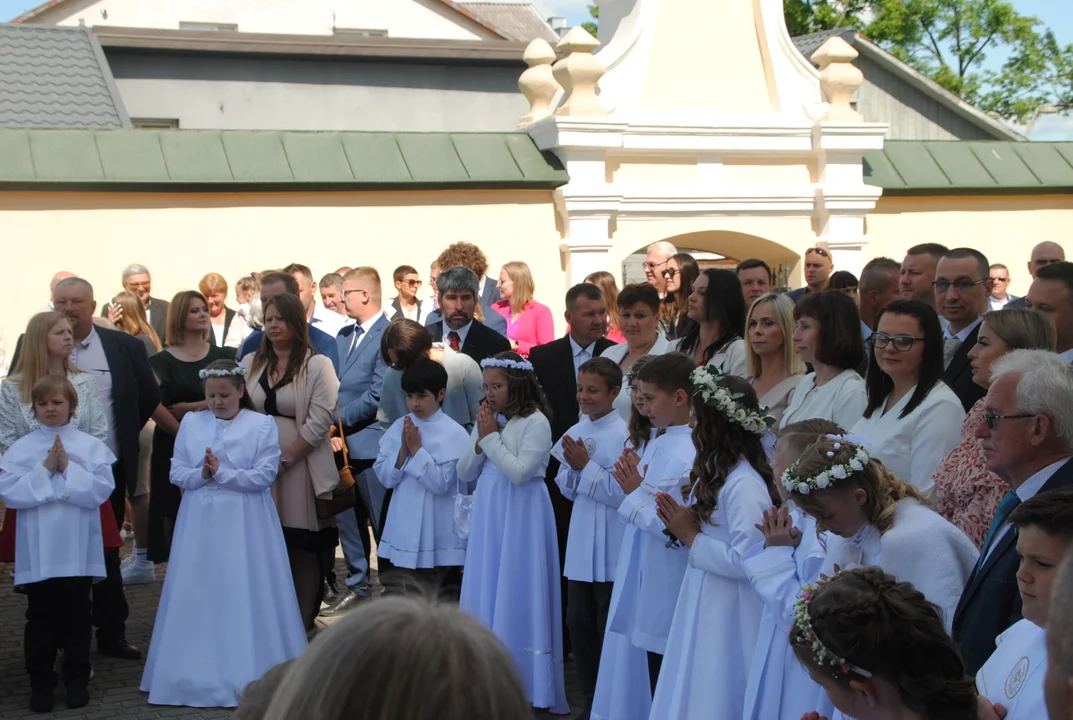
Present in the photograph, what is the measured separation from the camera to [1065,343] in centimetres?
520

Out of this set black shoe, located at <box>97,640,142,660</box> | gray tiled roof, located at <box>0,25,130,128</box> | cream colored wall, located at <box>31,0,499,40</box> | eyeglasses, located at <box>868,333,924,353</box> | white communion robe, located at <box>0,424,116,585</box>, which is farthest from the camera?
cream colored wall, located at <box>31,0,499,40</box>

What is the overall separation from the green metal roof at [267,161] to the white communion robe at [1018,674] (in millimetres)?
8845

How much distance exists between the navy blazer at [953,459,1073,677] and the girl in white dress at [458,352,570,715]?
2.95 meters

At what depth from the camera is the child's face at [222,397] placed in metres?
6.42

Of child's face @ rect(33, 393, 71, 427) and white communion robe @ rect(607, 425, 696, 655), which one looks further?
child's face @ rect(33, 393, 71, 427)

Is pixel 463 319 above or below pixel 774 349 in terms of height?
above

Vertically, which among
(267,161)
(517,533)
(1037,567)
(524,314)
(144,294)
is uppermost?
(267,161)

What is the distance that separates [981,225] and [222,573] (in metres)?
9.13

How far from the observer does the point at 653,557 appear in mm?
5184

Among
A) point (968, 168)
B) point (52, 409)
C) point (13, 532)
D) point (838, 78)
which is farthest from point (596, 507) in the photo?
point (968, 168)

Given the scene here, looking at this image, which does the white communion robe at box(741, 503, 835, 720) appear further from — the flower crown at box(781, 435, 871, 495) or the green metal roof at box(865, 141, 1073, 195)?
the green metal roof at box(865, 141, 1073, 195)

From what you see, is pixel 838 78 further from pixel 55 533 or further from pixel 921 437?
pixel 55 533

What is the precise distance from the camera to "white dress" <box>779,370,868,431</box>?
17.0 feet

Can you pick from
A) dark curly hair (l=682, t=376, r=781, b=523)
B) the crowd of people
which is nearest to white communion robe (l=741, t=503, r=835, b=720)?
the crowd of people
